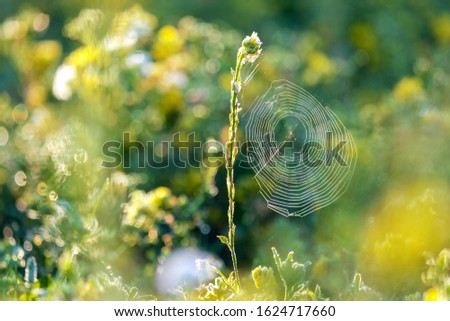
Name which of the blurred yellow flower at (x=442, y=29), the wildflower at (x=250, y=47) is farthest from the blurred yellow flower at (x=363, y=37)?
the wildflower at (x=250, y=47)

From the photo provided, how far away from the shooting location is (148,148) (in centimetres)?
226

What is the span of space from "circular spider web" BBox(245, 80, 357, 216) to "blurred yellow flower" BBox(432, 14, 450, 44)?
1.30 meters

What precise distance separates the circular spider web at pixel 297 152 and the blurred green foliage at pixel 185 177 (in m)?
0.05

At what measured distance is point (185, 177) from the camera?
2102 millimetres

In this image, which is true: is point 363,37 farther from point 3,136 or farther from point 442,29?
point 3,136

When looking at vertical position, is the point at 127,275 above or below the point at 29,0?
below

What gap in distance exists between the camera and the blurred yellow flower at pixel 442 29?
321 centimetres

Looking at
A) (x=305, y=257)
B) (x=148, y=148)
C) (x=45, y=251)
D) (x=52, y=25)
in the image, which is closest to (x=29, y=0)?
(x=52, y=25)

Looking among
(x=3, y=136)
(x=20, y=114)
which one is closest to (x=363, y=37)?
(x=20, y=114)

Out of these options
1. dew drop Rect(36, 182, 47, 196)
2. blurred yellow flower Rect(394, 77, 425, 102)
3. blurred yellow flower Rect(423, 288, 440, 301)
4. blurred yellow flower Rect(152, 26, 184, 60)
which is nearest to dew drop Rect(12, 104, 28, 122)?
blurred yellow flower Rect(152, 26, 184, 60)

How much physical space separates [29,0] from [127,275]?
7.63 feet

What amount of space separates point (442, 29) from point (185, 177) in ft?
5.49
